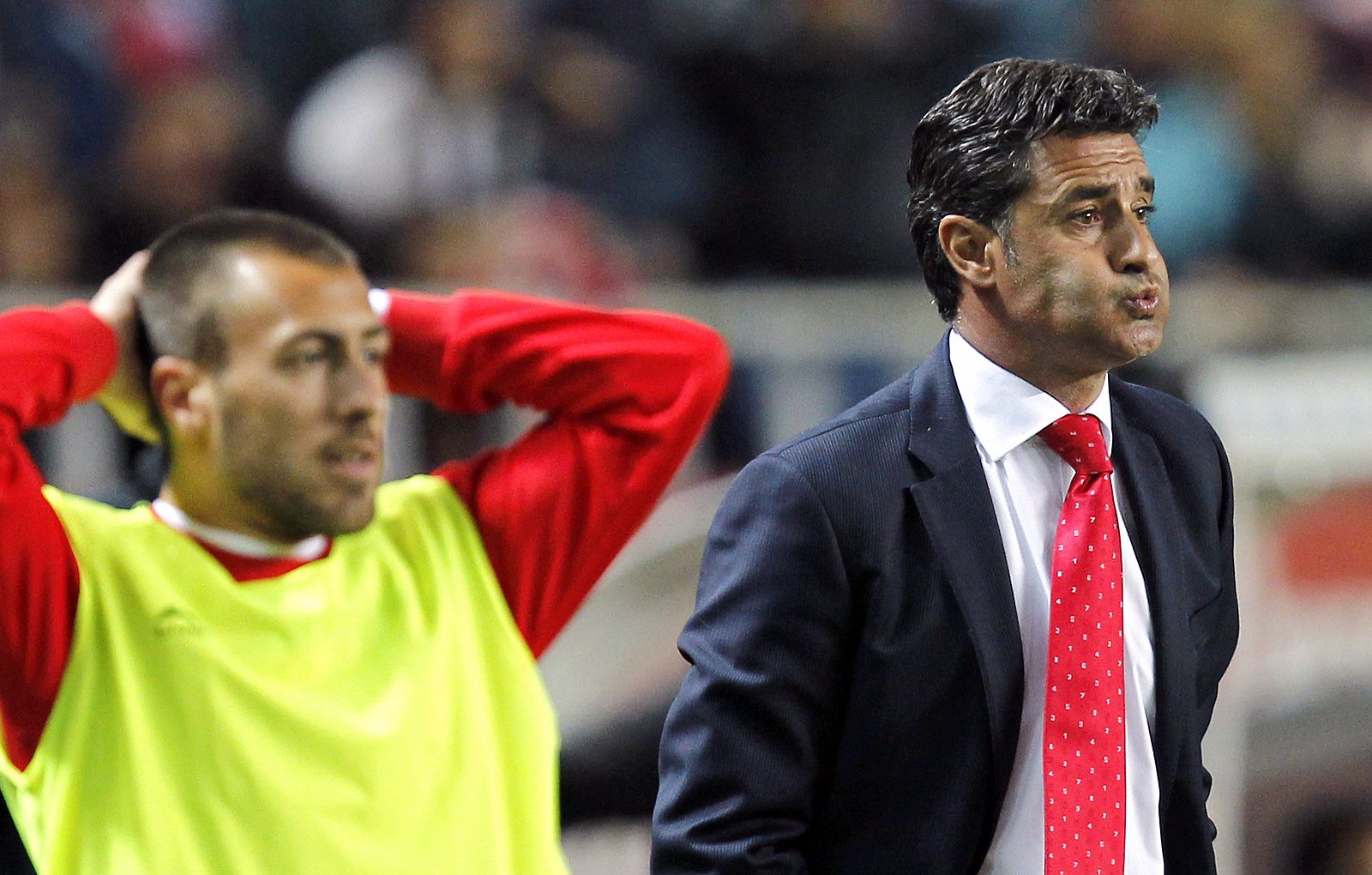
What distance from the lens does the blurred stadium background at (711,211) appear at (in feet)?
13.9

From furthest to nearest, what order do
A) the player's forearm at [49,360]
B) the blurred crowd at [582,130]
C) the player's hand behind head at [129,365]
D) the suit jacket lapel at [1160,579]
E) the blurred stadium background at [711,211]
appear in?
1. the blurred crowd at [582,130]
2. the blurred stadium background at [711,211]
3. the player's hand behind head at [129,365]
4. the player's forearm at [49,360]
5. the suit jacket lapel at [1160,579]

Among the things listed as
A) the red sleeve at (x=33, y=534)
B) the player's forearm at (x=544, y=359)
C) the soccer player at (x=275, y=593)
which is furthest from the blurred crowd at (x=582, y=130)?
the red sleeve at (x=33, y=534)

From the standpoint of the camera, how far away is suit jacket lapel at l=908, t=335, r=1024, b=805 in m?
1.92

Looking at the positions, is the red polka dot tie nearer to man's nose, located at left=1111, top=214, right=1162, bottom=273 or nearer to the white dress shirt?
the white dress shirt

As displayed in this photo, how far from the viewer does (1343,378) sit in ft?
15.5

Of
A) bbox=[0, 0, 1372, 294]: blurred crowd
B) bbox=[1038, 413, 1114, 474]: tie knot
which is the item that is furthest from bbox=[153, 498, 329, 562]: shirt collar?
bbox=[0, 0, 1372, 294]: blurred crowd

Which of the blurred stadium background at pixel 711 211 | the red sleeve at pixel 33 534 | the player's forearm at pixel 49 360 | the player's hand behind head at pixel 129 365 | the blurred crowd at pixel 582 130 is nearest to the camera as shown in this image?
the red sleeve at pixel 33 534

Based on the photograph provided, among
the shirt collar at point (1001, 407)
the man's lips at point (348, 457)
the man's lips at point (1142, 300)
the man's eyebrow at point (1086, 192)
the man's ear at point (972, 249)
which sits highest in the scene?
the man's eyebrow at point (1086, 192)

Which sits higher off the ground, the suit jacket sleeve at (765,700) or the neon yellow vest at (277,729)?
the suit jacket sleeve at (765,700)

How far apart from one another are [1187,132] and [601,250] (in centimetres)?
180

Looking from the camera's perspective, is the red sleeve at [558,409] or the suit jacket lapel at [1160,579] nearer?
the suit jacket lapel at [1160,579]

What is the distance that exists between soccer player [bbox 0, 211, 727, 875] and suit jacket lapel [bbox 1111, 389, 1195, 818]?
73cm

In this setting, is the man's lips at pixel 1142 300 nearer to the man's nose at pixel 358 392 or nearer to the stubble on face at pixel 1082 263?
the stubble on face at pixel 1082 263

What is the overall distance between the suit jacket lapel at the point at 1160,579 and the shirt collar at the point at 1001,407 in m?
0.07
